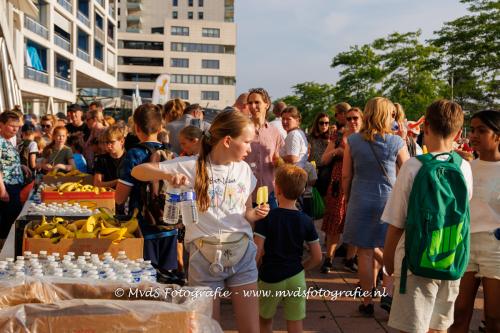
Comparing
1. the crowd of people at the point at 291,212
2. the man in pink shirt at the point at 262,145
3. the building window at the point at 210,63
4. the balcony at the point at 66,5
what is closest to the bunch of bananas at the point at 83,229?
the crowd of people at the point at 291,212

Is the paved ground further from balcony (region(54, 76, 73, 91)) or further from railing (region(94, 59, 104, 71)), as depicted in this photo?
railing (region(94, 59, 104, 71))

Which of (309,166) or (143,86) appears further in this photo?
(143,86)

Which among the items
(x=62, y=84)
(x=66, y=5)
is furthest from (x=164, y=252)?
(x=66, y=5)

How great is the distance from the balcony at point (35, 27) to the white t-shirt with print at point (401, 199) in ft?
129

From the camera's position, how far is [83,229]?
375 cm

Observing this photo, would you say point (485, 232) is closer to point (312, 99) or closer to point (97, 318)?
point (97, 318)

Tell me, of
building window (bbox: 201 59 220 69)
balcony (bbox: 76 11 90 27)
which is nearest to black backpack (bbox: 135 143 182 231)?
balcony (bbox: 76 11 90 27)

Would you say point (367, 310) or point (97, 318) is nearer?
point (97, 318)

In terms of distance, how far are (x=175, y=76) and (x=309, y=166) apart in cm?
9533

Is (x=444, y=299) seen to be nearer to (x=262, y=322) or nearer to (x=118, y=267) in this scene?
(x=262, y=322)

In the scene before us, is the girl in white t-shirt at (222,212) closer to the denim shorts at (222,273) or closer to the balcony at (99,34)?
the denim shorts at (222,273)

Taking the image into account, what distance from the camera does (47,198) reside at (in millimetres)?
5266

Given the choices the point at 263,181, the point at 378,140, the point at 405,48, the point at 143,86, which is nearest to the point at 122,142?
the point at 263,181

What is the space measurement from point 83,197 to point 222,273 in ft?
7.54
